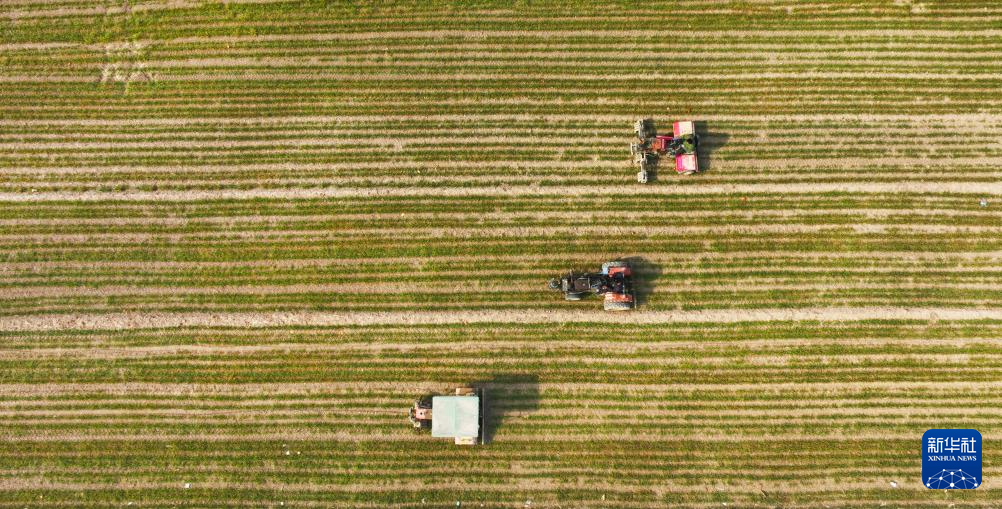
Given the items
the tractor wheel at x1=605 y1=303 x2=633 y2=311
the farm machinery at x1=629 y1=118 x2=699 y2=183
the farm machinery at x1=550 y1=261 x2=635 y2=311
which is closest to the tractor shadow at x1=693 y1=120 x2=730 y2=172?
the farm machinery at x1=629 y1=118 x2=699 y2=183

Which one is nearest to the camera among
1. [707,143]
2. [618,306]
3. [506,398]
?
[618,306]

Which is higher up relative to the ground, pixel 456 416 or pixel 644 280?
pixel 644 280

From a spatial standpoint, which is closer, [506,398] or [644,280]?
[506,398]

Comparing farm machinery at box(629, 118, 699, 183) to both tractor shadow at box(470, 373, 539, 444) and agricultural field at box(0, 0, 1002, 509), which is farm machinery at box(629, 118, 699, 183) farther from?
tractor shadow at box(470, 373, 539, 444)

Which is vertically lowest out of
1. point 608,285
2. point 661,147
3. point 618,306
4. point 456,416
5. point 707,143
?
point 456,416

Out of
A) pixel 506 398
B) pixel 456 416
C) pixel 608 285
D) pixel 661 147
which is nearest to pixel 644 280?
pixel 608 285

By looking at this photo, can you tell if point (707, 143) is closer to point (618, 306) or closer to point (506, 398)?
point (618, 306)

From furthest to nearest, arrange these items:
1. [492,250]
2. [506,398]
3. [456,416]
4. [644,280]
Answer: [492,250], [644,280], [506,398], [456,416]
